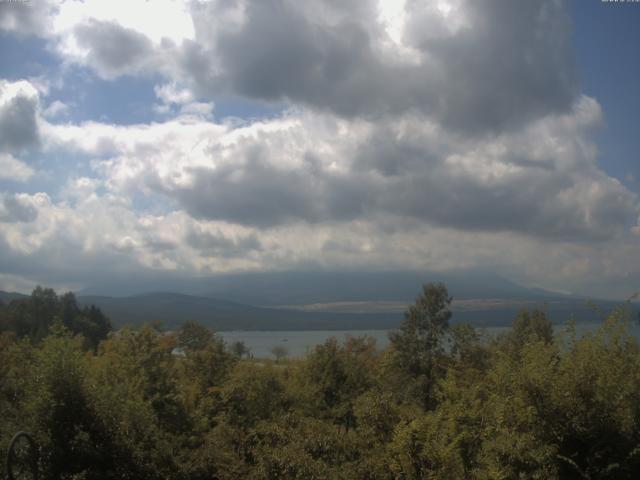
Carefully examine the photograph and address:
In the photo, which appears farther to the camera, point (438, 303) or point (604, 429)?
point (438, 303)

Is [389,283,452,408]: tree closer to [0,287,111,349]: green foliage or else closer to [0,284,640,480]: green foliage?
[0,284,640,480]: green foliage

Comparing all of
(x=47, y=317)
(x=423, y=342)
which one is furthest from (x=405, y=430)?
(x=47, y=317)

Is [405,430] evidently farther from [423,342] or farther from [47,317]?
[47,317]

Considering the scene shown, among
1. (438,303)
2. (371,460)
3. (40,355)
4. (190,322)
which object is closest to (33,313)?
(190,322)

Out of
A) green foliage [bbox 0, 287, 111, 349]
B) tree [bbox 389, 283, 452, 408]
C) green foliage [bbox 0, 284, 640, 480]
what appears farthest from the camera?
green foliage [bbox 0, 287, 111, 349]

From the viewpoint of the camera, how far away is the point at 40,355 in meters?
15.4

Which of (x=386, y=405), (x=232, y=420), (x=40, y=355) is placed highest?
(x=40, y=355)

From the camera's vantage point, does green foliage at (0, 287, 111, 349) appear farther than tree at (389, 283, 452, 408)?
Yes

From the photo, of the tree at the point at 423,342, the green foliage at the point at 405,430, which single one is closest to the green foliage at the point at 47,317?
the tree at the point at 423,342

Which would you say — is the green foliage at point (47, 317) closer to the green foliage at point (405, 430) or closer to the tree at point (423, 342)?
the tree at point (423, 342)

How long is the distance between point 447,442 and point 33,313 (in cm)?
9316

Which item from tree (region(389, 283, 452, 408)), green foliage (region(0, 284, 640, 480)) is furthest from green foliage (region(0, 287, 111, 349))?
green foliage (region(0, 284, 640, 480))

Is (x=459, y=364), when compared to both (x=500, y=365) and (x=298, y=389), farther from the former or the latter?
(x=500, y=365)

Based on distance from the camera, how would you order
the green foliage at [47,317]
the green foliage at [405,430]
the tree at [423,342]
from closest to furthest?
1. the green foliage at [405,430]
2. the tree at [423,342]
3. the green foliage at [47,317]
